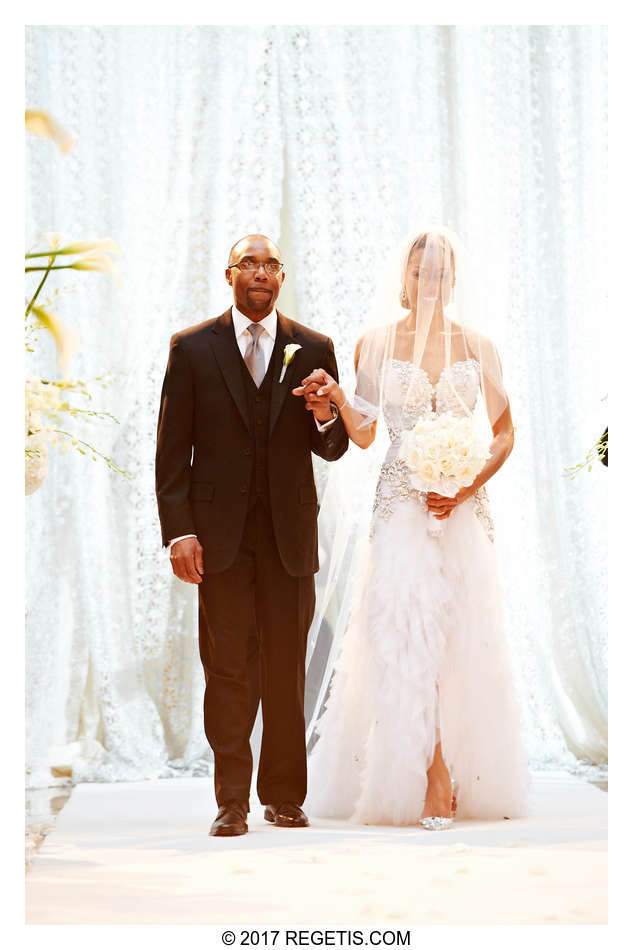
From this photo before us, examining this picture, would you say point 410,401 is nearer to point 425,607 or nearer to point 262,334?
point 262,334

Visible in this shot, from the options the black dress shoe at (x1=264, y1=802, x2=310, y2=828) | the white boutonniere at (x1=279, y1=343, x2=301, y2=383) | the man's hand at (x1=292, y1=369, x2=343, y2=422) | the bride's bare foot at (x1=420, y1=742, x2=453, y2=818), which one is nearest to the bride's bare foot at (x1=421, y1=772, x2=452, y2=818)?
the bride's bare foot at (x1=420, y1=742, x2=453, y2=818)

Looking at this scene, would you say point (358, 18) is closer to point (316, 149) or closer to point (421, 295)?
point (421, 295)

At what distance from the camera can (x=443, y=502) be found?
4043 millimetres

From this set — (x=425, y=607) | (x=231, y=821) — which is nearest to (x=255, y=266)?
(x=425, y=607)

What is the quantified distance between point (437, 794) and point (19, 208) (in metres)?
2.28

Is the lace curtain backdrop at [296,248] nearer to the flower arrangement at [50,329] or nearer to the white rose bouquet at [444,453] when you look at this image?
the flower arrangement at [50,329]

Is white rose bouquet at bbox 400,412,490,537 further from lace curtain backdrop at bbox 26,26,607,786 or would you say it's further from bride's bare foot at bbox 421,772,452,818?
lace curtain backdrop at bbox 26,26,607,786

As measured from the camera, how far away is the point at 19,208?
3451 mm

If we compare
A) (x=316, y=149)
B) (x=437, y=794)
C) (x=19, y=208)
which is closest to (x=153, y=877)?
(x=437, y=794)

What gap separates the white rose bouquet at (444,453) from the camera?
3.90m

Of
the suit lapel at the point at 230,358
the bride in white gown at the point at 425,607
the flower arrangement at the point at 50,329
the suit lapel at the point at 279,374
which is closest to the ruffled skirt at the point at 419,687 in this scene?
the bride in white gown at the point at 425,607

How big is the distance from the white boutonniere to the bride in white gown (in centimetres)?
21

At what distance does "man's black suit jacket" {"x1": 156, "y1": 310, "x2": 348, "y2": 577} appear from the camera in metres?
3.91

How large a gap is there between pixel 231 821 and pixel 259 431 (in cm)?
127
